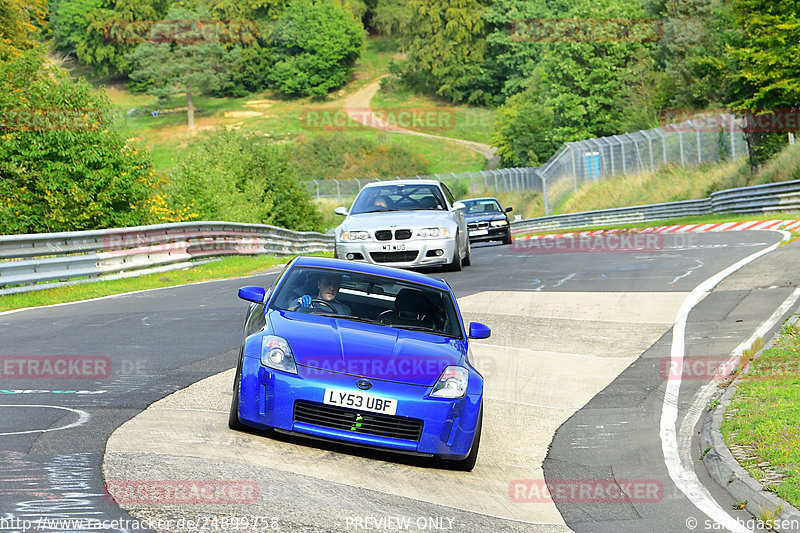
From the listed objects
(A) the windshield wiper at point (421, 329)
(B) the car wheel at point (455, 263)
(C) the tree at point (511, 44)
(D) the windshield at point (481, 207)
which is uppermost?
(C) the tree at point (511, 44)

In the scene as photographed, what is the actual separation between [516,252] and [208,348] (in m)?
16.5

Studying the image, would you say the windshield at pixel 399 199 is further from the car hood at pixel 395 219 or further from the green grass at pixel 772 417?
the green grass at pixel 772 417

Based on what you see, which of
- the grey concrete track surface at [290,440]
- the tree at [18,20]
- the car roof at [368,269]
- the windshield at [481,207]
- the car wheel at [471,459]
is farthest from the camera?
the tree at [18,20]

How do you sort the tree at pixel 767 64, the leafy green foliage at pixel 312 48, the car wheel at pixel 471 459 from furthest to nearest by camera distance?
1. the leafy green foliage at pixel 312 48
2. the tree at pixel 767 64
3. the car wheel at pixel 471 459

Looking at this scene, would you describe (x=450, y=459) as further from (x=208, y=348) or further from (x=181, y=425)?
(x=208, y=348)

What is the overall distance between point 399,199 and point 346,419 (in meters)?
12.3

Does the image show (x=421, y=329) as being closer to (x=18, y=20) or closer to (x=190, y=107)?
(x=18, y=20)

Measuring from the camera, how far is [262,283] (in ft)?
65.8

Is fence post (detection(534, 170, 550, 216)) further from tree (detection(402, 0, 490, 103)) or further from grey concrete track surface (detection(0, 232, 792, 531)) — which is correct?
tree (detection(402, 0, 490, 103))

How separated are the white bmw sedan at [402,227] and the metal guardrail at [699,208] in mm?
18110

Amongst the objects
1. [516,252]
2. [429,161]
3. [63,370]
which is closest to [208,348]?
[63,370]

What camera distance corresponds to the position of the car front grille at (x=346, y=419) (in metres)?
6.96

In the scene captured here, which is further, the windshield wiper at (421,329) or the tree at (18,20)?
the tree at (18,20)

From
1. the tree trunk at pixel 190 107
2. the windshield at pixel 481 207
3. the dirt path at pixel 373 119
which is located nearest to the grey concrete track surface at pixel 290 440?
the windshield at pixel 481 207
